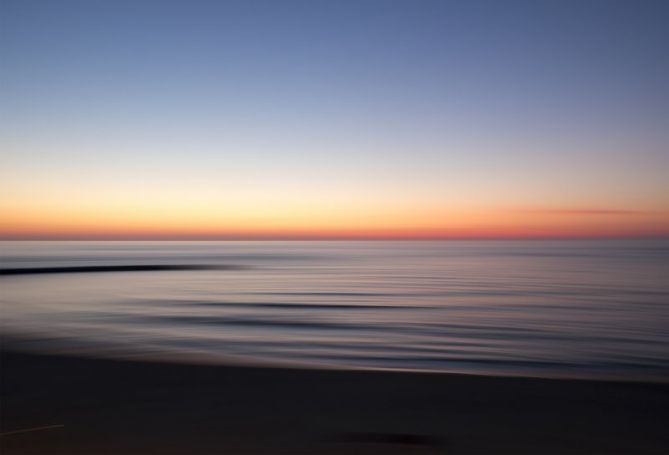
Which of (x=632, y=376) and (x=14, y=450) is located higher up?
(x=14, y=450)

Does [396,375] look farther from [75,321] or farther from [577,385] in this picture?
[75,321]

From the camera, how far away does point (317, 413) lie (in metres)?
8.37

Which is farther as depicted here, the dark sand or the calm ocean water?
the calm ocean water

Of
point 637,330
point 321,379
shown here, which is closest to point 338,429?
point 321,379

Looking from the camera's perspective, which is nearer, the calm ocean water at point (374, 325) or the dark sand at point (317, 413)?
the dark sand at point (317, 413)

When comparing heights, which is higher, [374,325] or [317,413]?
[317,413]

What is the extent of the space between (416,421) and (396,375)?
2739mm

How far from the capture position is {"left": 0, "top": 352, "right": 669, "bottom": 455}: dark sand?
7.04m

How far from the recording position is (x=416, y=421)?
26.1 ft

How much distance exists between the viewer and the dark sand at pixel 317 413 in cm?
704

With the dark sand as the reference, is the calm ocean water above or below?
below

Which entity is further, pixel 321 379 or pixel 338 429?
pixel 321 379

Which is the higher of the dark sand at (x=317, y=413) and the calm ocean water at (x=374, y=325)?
the dark sand at (x=317, y=413)

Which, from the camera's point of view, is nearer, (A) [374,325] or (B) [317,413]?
(B) [317,413]
